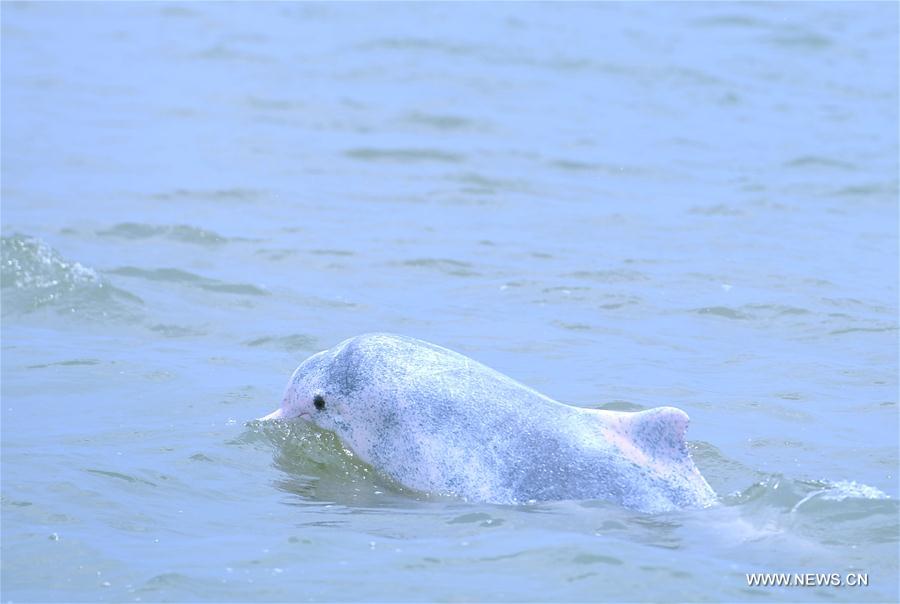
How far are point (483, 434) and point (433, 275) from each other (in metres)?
5.54

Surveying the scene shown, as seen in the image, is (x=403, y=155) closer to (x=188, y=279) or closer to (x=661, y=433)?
(x=188, y=279)

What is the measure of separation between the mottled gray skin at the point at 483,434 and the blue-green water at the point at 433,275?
0.14 meters

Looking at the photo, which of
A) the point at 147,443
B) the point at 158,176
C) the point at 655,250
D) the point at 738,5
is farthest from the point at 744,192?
the point at 738,5

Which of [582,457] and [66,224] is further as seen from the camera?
[66,224]

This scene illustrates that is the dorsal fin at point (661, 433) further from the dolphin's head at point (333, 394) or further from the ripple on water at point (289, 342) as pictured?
the ripple on water at point (289, 342)

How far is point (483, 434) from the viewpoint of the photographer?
757cm

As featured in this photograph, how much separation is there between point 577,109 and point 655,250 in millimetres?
6990

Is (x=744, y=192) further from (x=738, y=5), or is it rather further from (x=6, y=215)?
(x=738, y=5)

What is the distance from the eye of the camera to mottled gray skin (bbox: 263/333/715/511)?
7430 millimetres

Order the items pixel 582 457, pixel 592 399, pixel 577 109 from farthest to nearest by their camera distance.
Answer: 1. pixel 577 109
2. pixel 592 399
3. pixel 582 457

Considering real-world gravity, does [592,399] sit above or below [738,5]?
below

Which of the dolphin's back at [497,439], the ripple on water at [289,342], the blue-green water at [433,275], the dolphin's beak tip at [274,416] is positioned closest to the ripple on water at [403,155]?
the blue-green water at [433,275]

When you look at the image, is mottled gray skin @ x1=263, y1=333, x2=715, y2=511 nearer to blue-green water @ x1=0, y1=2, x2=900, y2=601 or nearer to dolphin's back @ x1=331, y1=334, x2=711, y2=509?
dolphin's back @ x1=331, y1=334, x2=711, y2=509

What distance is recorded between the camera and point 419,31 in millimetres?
24969
